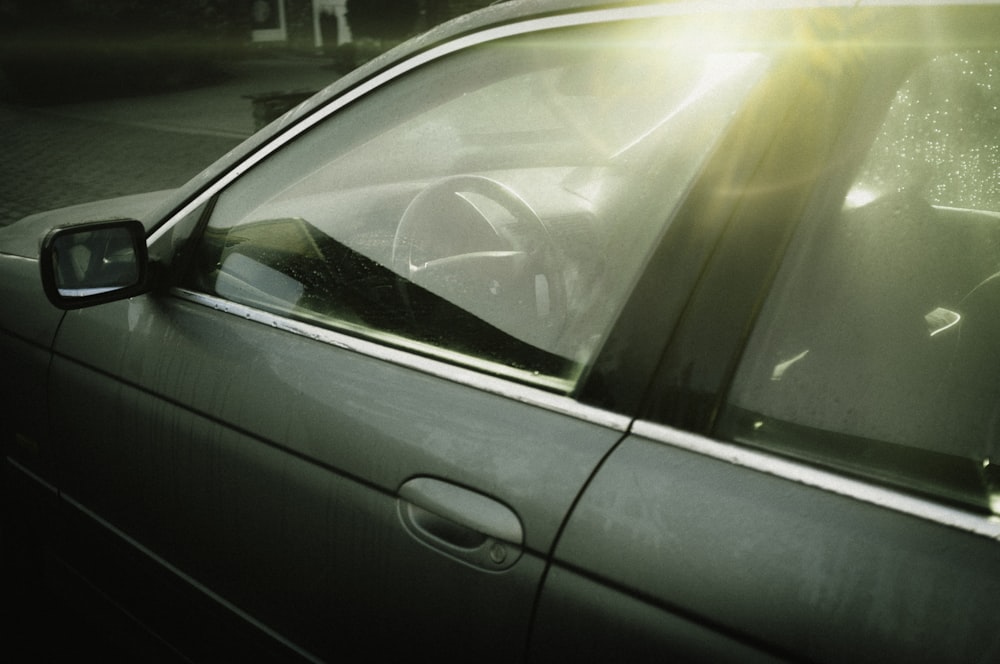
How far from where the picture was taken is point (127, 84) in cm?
1681

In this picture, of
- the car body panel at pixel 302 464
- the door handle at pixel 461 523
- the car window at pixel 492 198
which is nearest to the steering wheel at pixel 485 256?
the car window at pixel 492 198

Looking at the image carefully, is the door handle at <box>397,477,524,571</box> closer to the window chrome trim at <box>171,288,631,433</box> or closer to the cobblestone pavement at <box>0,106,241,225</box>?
the window chrome trim at <box>171,288,631,433</box>

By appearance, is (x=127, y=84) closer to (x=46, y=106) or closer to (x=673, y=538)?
(x=46, y=106)

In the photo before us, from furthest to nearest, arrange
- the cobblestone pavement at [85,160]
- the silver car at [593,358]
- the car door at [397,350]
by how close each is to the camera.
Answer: the cobblestone pavement at [85,160] < the car door at [397,350] < the silver car at [593,358]

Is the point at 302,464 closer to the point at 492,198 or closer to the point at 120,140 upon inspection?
the point at 492,198

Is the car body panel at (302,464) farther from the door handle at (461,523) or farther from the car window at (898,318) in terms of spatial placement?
the car window at (898,318)

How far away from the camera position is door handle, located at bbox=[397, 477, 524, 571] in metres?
1.26

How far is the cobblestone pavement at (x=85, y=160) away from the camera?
863 centimetres

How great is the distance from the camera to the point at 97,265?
75.2 inches

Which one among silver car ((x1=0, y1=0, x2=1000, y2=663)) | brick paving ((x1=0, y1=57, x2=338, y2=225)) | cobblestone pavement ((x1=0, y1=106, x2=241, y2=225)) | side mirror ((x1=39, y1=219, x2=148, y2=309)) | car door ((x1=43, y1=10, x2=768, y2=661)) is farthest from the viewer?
brick paving ((x1=0, y1=57, x2=338, y2=225))

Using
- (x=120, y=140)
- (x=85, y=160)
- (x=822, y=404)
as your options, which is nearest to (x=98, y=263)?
(x=822, y=404)

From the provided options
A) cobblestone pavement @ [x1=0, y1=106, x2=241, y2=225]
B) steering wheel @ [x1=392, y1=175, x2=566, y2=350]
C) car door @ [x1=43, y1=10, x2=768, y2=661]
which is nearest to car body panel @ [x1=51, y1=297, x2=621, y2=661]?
car door @ [x1=43, y1=10, x2=768, y2=661]

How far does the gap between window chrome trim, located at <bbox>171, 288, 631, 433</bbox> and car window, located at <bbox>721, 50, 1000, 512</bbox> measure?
0.67ft

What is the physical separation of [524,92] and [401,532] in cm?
90
